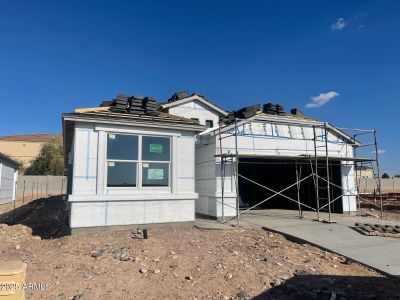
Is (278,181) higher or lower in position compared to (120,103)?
lower

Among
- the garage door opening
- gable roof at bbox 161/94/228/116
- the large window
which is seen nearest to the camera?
the large window

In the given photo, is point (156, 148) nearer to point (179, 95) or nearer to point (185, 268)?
point (185, 268)

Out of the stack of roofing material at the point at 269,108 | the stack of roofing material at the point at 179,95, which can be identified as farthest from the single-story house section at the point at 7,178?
the stack of roofing material at the point at 269,108

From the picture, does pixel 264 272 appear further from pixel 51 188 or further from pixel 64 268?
pixel 51 188

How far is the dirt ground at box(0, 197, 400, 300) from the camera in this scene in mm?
6184

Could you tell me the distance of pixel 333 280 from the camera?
692cm

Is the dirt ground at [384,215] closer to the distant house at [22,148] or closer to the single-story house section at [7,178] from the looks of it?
the single-story house section at [7,178]

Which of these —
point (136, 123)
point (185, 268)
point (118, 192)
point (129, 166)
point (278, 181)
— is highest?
point (136, 123)

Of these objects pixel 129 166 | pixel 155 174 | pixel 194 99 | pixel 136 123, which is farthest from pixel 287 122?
pixel 194 99

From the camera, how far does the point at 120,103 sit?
36.7 ft

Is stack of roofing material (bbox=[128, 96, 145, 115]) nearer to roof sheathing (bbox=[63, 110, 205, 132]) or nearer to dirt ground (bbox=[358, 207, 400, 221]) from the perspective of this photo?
roof sheathing (bbox=[63, 110, 205, 132])

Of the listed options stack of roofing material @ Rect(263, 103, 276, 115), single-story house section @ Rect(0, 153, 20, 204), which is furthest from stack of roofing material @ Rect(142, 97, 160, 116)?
single-story house section @ Rect(0, 153, 20, 204)

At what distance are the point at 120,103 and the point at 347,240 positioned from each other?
8.37m

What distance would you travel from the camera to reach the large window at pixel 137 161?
10.5 metres
